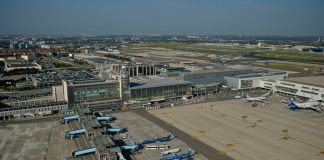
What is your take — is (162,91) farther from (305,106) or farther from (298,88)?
(298,88)

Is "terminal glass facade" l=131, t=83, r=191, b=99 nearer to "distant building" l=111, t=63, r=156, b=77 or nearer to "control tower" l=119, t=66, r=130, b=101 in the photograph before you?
"control tower" l=119, t=66, r=130, b=101

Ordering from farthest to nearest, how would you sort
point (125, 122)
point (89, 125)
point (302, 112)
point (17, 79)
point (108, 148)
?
point (17, 79) < point (302, 112) < point (125, 122) < point (89, 125) < point (108, 148)

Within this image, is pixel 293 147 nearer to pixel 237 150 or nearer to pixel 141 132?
pixel 237 150

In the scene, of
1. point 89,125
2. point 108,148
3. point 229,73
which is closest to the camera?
point 108,148

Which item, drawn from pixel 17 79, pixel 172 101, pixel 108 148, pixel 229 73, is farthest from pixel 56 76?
pixel 108 148

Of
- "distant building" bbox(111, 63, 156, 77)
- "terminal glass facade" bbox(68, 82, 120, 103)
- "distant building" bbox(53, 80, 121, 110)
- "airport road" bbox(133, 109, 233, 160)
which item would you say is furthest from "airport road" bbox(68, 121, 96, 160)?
"distant building" bbox(111, 63, 156, 77)

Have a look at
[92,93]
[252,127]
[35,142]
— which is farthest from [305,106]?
[35,142]

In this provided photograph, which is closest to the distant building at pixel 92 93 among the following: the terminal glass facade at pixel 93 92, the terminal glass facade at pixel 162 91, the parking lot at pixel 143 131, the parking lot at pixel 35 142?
the terminal glass facade at pixel 93 92
